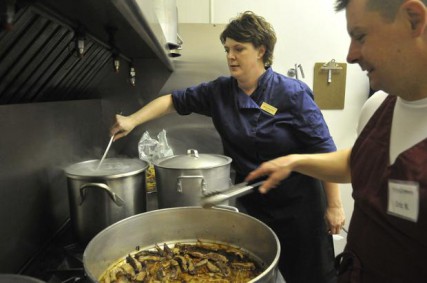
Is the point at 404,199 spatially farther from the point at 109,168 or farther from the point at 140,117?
the point at 140,117

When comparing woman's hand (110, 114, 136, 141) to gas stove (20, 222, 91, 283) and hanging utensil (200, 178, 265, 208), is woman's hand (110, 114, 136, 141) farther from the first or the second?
hanging utensil (200, 178, 265, 208)

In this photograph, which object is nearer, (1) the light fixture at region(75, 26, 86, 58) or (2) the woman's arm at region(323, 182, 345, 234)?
(1) the light fixture at region(75, 26, 86, 58)

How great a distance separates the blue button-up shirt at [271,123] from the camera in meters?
1.23

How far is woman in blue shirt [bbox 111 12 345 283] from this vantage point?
1239 mm

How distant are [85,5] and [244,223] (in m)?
0.66

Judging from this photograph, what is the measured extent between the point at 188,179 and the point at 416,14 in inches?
27.6

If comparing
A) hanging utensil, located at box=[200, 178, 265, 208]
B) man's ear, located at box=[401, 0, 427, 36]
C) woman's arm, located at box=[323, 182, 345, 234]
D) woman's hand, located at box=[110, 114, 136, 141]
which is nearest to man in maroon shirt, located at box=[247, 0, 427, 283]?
man's ear, located at box=[401, 0, 427, 36]

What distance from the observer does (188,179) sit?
943 mm

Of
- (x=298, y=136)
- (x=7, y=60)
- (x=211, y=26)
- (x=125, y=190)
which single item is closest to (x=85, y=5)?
(x=7, y=60)

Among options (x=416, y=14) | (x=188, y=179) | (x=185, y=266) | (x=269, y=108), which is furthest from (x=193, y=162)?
(x=416, y=14)

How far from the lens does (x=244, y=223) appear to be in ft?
2.78

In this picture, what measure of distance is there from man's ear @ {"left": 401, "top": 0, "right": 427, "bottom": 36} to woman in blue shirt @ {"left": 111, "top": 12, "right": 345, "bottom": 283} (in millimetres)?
657

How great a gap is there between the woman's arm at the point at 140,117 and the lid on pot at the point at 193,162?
31 centimetres

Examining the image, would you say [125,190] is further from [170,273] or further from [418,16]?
[418,16]
